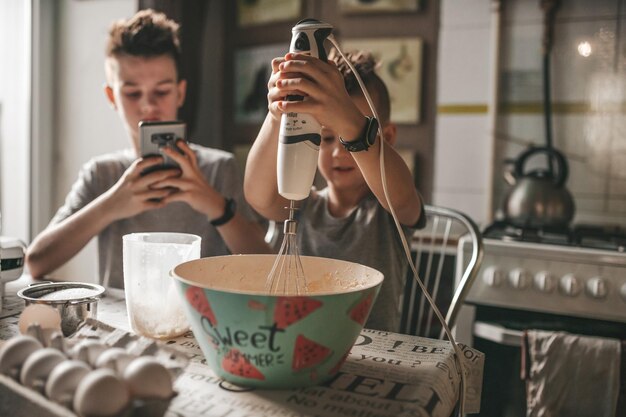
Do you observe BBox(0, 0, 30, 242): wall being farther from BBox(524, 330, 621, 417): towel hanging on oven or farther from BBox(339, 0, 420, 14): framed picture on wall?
BBox(524, 330, 621, 417): towel hanging on oven

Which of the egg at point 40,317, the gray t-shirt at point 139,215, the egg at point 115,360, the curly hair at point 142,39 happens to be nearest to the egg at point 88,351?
the egg at point 115,360

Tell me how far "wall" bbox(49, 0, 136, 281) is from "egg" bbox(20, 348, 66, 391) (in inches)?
65.6

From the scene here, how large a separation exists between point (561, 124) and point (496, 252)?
0.68m

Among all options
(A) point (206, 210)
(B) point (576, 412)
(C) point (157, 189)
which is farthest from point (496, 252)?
(C) point (157, 189)

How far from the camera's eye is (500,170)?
2.04 metres

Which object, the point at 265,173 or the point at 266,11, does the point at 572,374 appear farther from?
the point at 266,11

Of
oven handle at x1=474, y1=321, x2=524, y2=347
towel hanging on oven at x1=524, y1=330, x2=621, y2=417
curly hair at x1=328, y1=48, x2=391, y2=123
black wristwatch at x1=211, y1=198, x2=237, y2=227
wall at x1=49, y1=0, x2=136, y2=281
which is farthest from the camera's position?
wall at x1=49, y1=0, x2=136, y2=281

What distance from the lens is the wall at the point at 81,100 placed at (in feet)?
7.05

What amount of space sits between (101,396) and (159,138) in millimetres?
749

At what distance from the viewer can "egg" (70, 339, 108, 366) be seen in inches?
21.5

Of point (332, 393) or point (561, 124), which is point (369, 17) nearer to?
point (561, 124)

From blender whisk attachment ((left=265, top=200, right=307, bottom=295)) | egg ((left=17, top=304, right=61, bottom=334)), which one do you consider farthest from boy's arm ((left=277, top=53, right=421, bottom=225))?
egg ((left=17, top=304, right=61, bottom=334))

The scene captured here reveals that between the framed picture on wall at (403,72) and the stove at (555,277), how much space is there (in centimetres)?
69

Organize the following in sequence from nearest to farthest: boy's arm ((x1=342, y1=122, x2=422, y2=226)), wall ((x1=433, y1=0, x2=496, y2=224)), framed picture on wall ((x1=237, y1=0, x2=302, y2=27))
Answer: boy's arm ((x1=342, y1=122, x2=422, y2=226))
wall ((x1=433, y1=0, x2=496, y2=224))
framed picture on wall ((x1=237, y1=0, x2=302, y2=27))
